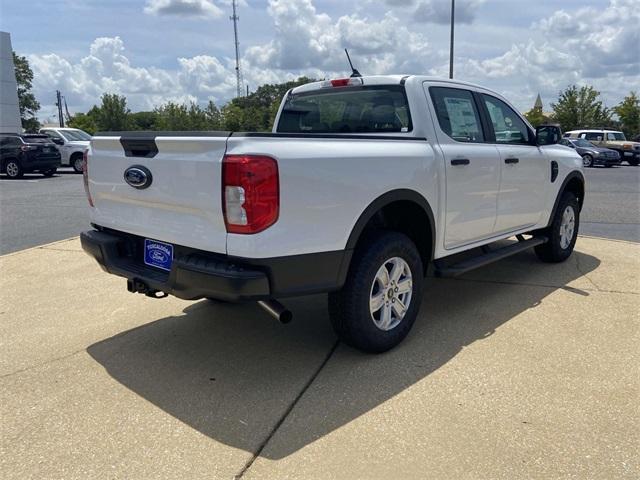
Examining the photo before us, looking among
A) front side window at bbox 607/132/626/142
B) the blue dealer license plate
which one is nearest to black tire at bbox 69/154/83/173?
the blue dealer license plate

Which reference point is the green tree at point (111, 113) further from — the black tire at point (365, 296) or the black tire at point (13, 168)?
Result: the black tire at point (365, 296)

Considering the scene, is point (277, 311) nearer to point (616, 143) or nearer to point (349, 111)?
point (349, 111)

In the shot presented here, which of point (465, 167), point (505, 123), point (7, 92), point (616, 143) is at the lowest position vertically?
point (616, 143)

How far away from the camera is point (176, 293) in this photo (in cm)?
319

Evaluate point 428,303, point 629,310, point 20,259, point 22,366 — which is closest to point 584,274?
point 629,310

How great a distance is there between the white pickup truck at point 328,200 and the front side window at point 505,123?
24 mm

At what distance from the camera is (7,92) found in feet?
118

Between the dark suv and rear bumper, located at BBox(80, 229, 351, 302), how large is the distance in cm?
1663

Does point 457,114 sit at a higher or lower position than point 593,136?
higher

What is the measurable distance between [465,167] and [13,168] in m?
17.8

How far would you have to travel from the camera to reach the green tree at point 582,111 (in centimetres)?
4191

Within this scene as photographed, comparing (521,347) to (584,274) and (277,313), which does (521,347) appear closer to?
(277,313)

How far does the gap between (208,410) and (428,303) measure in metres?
2.41

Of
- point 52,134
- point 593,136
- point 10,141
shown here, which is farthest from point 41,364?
point 593,136
